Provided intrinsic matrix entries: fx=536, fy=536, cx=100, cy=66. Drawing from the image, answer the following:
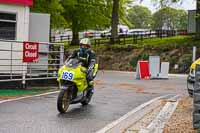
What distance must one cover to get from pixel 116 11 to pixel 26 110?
3487 centimetres

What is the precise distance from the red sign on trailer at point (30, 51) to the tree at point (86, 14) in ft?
93.2

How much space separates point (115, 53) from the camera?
41.4 meters

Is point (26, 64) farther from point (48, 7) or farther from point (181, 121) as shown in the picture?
point (48, 7)

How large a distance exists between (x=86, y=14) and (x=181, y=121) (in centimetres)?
3861

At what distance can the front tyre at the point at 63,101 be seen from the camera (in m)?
11.6

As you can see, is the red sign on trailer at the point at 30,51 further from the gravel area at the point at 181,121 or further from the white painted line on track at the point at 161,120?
the gravel area at the point at 181,121

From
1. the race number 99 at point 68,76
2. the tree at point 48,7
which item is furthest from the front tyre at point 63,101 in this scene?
the tree at point 48,7

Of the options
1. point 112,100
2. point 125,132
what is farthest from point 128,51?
point 125,132

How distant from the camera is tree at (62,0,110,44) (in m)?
47.9

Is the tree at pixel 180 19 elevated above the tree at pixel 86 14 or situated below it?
above

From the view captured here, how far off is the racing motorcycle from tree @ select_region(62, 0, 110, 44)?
112ft

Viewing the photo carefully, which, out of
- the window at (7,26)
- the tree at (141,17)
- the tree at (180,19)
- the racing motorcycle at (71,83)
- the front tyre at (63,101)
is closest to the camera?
the front tyre at (63,101)

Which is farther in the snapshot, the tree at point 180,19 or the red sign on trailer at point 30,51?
the tree at point 180,19

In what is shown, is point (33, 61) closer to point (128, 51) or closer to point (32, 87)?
point (32, 87)
